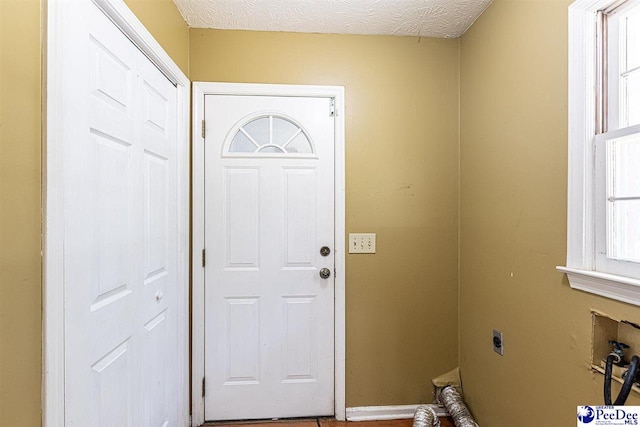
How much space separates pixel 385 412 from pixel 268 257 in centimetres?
122

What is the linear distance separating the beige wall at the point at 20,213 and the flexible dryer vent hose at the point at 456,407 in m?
1.93

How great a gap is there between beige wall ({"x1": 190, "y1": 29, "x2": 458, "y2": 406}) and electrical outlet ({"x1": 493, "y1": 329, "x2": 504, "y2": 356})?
40cm

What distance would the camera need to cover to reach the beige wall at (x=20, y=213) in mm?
750

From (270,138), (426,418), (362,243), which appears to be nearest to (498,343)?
(426,418)

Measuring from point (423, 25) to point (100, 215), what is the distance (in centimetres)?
198

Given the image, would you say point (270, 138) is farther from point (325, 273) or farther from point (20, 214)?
point (20, 214)

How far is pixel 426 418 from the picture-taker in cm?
187

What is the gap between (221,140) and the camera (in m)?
2.01

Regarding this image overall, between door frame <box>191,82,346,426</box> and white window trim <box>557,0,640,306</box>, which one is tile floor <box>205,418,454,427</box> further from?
white window trim <box>557,0,640,306</box>

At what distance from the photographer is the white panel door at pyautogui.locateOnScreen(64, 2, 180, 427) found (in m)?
0.97

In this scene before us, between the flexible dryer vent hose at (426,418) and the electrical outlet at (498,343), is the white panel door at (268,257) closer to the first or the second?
the flexible dryer vent hose at (426,418)

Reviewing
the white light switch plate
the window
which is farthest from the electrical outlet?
the window

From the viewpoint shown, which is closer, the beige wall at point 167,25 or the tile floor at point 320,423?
the beige wall at point 167,25

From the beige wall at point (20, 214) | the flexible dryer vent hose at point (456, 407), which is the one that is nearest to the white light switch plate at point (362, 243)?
the flexible dryer vent hose at point (456, 407)
